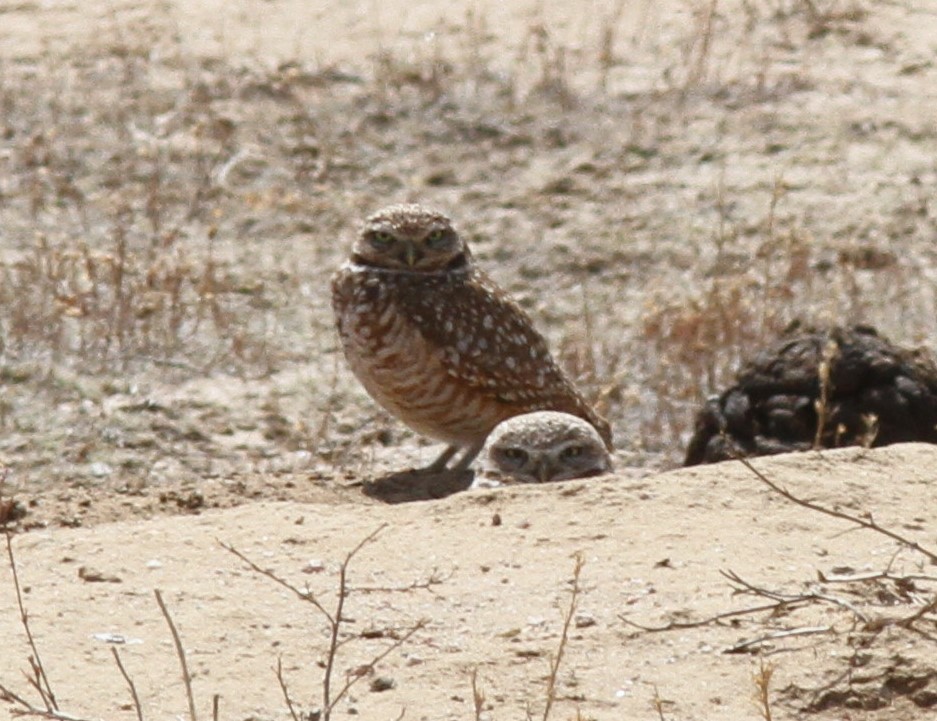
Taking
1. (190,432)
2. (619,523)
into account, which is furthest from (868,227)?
(619,523)

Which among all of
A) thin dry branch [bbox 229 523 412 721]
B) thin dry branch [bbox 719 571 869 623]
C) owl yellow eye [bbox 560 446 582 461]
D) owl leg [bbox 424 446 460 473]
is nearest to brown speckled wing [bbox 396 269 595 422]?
owl leg [bbox 424 446 460 473]

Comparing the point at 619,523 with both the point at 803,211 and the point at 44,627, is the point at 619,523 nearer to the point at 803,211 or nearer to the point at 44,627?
the point at 44,627

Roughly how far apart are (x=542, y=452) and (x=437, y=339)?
879 mm

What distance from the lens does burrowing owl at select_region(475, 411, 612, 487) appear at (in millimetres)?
8688

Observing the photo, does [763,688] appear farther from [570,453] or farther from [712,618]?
[570,453]

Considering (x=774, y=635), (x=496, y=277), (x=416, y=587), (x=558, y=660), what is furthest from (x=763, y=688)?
(x=496, y=277)

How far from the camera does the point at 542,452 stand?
873 centimetres

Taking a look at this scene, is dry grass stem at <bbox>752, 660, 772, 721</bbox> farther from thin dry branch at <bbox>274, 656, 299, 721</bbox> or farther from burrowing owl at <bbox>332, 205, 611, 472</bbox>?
burrowing owl at <bbox>332, 205, 611, 472</bbox>

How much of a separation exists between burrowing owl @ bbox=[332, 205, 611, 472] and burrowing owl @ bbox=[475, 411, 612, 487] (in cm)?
57

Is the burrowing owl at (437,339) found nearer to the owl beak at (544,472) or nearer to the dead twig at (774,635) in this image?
the owl beak at (544,472)

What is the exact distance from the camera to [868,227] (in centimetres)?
1295

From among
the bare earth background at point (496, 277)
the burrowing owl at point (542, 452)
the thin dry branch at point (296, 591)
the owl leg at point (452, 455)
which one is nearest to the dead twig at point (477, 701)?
the bare earth background at point (496, 277)

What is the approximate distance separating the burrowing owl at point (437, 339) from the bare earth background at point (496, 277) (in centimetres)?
42

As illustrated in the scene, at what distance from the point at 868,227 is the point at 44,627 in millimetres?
7891
